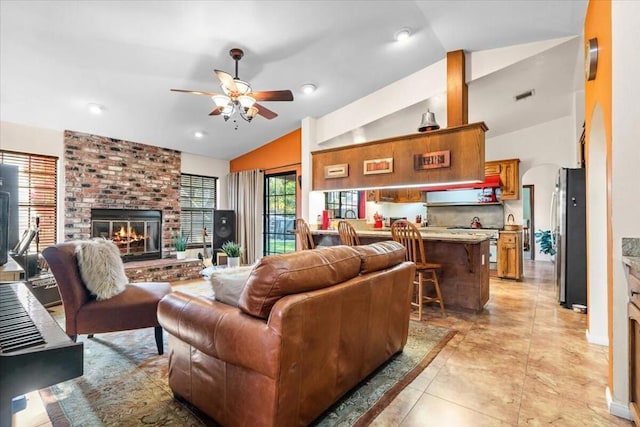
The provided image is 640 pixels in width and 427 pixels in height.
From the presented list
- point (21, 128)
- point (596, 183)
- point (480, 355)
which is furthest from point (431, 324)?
point (21, 128)

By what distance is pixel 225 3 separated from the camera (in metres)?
2.63

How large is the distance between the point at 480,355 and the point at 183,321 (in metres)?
2.16

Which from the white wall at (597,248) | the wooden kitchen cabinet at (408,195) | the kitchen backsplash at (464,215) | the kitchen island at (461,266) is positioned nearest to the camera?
the white wall at (597,248)

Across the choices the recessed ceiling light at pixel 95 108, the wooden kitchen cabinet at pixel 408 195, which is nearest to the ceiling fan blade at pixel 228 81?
the recessed ceiling light at pixel 95 108

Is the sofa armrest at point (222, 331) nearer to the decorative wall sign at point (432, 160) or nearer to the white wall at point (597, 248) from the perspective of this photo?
the white wall at point (597, 248)

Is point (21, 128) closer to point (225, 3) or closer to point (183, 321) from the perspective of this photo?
point (225, 3)

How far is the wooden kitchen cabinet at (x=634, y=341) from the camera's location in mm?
1435

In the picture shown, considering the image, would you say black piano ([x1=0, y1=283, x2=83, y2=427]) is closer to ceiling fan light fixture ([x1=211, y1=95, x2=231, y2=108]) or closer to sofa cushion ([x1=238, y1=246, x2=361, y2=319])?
sofa cushion ([x1=238, y1=246, x2=361, y2=319])

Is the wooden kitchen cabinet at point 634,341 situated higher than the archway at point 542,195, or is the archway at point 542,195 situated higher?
the archway at point 542,195

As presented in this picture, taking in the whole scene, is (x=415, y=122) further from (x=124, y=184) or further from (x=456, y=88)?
(x=124, y=184)

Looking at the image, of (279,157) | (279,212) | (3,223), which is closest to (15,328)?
(3,223)

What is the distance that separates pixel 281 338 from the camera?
1.23 meters

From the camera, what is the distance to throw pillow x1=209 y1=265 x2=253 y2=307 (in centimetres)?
155

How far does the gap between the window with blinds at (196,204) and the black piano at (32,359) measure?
574cm
